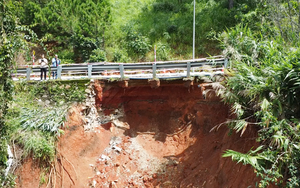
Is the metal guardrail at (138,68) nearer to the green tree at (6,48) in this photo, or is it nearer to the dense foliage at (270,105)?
the dense foliage at (270,105)

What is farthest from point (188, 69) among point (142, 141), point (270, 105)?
point (270, 105)

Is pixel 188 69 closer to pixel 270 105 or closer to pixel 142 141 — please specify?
pixel 142 141

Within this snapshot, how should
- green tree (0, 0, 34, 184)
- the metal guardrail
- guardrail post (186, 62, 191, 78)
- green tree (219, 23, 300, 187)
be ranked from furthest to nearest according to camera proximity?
1. the metal guardrail
2. guardrail post (186, 62, 191, 78)
3. green tree (219, 23, 300, 187)
4. green tree (0, 0, 34, 184)

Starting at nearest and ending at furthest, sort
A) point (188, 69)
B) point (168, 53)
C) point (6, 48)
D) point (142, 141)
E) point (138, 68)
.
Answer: point (6, 48), point (188, 69), point (138, 68), point (142, 141), point (168, 53)

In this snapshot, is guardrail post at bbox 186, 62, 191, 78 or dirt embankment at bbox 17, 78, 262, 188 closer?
dirt embankment at bbox 17, 78, 262, 188

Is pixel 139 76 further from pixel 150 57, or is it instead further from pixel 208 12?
pixel 208 12

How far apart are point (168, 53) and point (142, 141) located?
8234 millimetres

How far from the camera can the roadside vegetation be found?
699cm

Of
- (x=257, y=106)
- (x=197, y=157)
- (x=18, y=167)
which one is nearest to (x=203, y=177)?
(x=197, y=157)

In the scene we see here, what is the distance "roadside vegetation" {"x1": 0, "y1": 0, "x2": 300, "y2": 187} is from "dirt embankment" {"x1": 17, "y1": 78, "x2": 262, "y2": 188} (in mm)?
911

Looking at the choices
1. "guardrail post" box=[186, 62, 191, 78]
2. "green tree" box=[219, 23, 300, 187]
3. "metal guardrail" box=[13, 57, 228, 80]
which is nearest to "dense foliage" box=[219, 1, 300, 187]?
"green tree" box=[219, 23, 300, 187]

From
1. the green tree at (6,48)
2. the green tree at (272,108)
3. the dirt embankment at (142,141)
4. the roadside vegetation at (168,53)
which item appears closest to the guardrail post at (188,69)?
the dirt embankment at (142,141)

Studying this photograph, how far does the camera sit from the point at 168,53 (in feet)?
62.2

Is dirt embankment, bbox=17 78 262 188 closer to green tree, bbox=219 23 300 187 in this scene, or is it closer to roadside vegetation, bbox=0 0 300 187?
roadside vegetation, bbox=0 0 300 187
